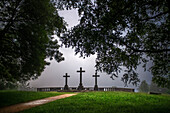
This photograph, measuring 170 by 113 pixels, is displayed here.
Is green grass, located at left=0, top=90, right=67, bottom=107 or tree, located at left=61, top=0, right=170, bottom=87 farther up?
tree, located at left=61, top=0, right=170, bottom=87

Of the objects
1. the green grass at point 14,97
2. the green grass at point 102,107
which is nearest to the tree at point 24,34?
the green grass at point 14,97

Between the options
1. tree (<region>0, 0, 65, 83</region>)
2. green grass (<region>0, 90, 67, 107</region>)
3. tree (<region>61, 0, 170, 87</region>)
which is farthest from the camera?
tree (<region>0, 0, 65, 83</region>)

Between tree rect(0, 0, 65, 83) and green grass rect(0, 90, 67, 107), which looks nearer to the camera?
green grass rect(0, 90, 67, 107)

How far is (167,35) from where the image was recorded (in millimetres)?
9195

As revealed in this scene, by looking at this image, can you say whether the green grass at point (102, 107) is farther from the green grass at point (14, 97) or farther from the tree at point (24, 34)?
the tree at point (24, 34)

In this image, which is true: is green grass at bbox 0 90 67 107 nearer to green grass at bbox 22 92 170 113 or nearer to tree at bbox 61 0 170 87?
green grass at bbox 22 92 170 113

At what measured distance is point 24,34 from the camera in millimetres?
13477

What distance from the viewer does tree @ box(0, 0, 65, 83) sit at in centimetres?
1290

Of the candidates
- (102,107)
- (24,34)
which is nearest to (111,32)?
(102,107)

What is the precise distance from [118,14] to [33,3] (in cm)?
950

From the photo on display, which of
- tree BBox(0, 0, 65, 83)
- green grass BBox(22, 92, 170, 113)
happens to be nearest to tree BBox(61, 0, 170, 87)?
green grass BBox(22, 92, 170, 113)

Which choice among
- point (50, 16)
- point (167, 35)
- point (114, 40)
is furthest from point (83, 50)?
point (50, 16)

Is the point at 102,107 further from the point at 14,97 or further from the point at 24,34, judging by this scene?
the point at 24,34

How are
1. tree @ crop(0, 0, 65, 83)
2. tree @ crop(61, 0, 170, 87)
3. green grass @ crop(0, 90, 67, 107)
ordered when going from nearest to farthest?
tree @ crop(61, 0, 170, 87), green grass @ crop(0, 90, 67, 107), tree @ crop(0, 0, 65, 83)
